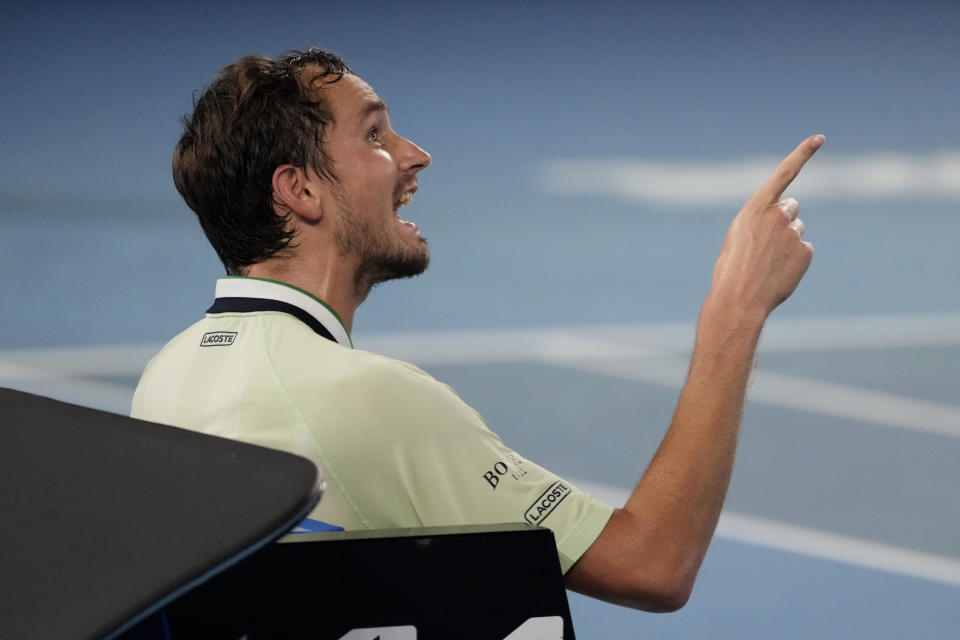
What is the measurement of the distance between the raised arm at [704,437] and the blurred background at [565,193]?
250 centimetres

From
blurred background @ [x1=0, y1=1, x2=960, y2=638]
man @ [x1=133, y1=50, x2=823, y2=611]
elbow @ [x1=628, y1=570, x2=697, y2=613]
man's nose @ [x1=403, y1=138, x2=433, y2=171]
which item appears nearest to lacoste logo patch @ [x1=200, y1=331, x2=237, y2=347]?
man @ [x1=133, y1=50, x2=823, y2=611]

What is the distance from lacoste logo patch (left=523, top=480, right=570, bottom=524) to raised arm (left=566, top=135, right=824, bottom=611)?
4 cm

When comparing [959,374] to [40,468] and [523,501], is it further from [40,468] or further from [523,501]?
[40,468]

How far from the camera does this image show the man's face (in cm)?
93

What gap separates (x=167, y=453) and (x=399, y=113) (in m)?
3.35

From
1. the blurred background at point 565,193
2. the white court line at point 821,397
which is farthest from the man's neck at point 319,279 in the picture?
the white court line at point 821,397

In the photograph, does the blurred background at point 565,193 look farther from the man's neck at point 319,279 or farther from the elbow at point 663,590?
the elbow at point 663,590

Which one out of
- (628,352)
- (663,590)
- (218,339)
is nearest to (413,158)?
(218,339)

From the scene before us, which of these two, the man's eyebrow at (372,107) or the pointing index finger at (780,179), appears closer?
the pointing index finger at (780,179)

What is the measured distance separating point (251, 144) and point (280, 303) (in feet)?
0.60

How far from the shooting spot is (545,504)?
2.24ft

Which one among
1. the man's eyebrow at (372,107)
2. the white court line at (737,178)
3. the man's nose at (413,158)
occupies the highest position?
the white court line at (737,178)

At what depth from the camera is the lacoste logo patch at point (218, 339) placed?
806 mm

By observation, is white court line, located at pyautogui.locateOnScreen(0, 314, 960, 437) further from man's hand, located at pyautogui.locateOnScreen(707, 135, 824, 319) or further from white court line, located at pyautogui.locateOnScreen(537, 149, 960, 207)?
man's hand, located at pyautogui.locateOnScreen(707, 135, 824, 319)
